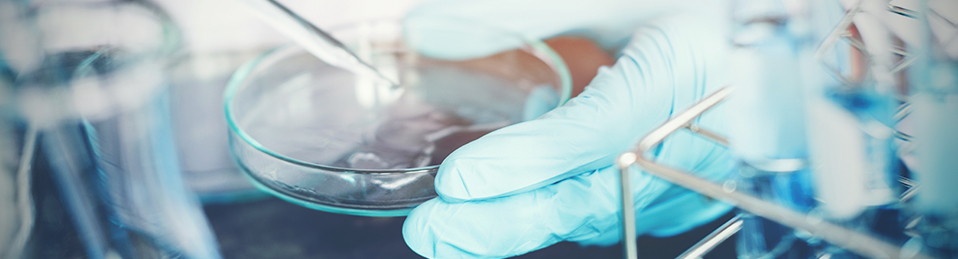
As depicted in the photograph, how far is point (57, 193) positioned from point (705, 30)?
0.95 meters

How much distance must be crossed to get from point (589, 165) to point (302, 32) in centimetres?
44

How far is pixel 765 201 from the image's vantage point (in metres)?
0.38

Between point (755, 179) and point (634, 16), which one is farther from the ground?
point (634, 16)

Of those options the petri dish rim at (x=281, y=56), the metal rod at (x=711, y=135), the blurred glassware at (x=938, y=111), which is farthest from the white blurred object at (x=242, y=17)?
the blurred glassware at (x=938, y=111)

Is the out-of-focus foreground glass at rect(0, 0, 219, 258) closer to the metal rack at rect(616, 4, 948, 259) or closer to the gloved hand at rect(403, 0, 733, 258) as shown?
the gloved hand at rect(403, 0, 733, 258)

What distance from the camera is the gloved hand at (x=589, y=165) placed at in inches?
24.5

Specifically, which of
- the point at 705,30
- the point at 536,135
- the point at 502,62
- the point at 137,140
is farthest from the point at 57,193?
the point at 705,30

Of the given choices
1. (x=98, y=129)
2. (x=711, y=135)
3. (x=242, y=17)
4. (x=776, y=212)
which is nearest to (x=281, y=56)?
(x=242, y=17)

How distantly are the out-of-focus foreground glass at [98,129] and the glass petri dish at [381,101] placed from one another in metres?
0.19

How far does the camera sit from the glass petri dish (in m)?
0.84

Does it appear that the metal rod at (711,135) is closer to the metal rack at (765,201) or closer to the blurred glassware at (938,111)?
the metal rack at (765,201)

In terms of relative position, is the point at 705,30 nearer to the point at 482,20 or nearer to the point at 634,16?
the point at 634,16

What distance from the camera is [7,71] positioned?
605mm

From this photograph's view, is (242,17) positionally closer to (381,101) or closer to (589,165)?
(381,101)
